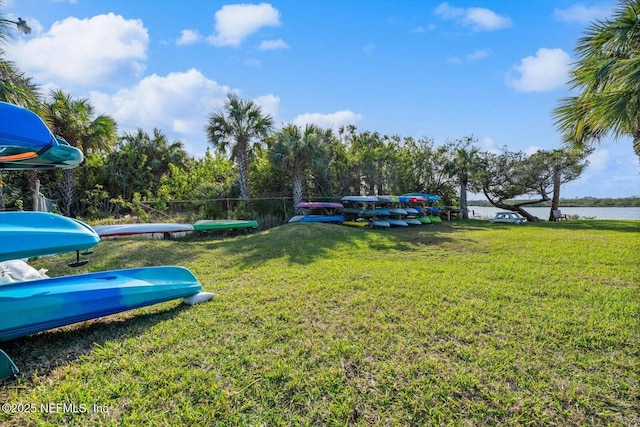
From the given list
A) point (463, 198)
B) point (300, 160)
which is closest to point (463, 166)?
point (463, 198)

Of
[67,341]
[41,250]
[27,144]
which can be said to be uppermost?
[27,144]

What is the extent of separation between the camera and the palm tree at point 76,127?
12.2m

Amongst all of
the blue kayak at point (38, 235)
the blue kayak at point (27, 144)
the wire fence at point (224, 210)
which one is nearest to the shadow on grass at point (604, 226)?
the wire fence at point (224, 210)

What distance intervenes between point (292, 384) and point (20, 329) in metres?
2.34

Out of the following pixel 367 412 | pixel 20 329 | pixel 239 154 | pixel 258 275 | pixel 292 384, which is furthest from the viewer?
pixel 239 154

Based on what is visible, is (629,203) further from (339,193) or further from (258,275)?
(258,275)

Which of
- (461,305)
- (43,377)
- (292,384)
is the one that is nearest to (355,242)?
(461,305)

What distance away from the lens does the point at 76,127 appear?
12.3 meters

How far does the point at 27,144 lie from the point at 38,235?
32.6 inches

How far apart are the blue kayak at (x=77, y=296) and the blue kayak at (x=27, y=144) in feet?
3.81

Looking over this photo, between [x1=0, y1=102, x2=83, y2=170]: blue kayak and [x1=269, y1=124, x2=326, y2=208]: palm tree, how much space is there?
11210mm

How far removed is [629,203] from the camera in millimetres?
27609

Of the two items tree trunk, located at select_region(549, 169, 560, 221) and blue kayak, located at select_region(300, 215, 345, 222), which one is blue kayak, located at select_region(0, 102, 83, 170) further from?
tree trunk, located at select_region(549, 169, 560, 221)

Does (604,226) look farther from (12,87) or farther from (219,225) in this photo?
(12,87)
